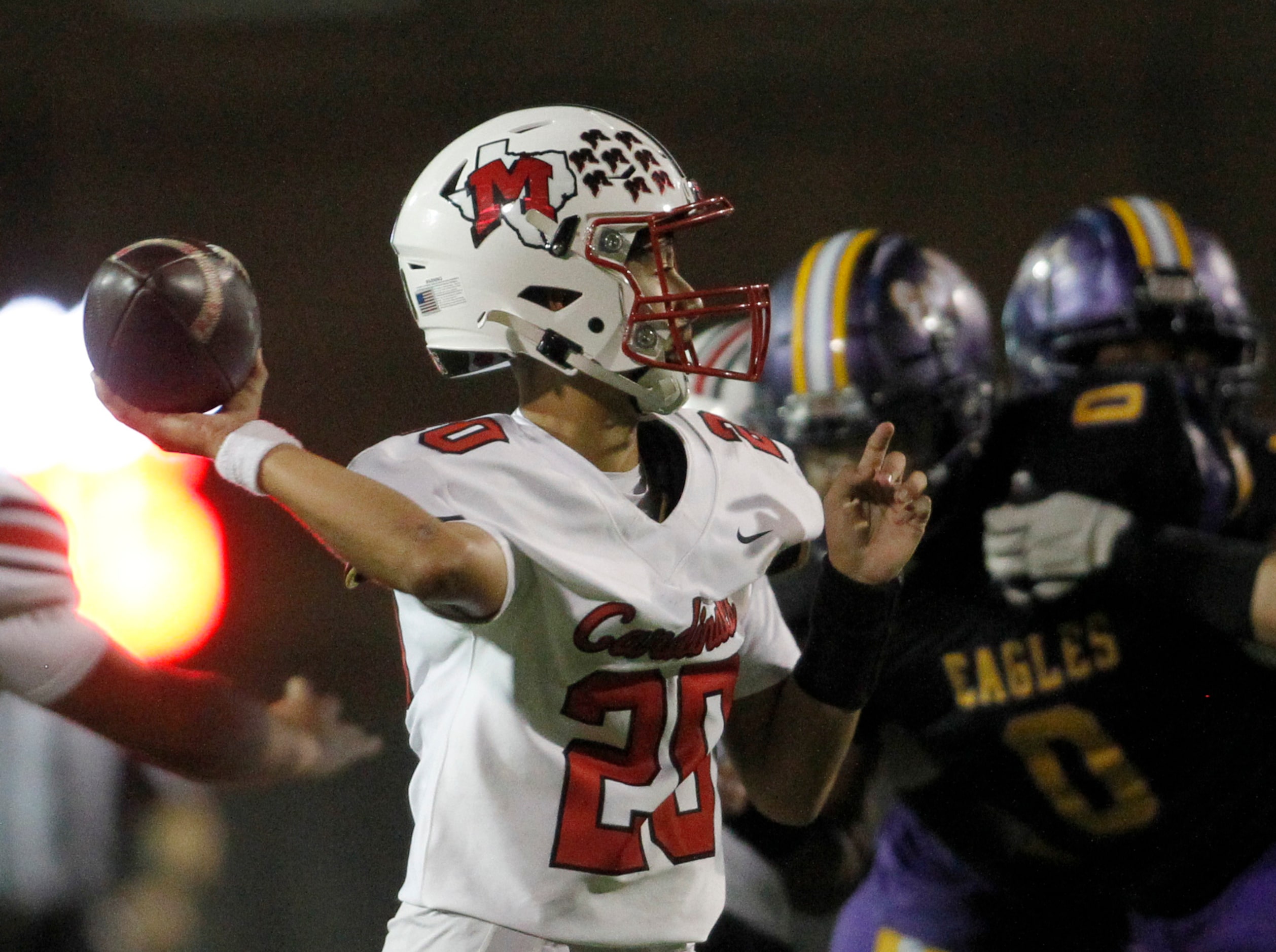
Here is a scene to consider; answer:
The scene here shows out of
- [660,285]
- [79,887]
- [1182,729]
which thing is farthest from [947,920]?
[79,887]

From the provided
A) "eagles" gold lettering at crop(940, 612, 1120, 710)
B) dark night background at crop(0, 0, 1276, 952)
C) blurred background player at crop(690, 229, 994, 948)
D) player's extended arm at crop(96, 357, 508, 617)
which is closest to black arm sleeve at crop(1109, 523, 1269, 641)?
"eagles" gold lettering at crop(940, 612, 1120, 710)

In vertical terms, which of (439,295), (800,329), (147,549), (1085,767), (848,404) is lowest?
(147,549)

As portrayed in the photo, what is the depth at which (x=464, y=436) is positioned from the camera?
1561 millimetres

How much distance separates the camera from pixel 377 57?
6352 millimetres

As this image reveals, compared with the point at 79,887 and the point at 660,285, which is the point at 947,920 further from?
the point at 79,887

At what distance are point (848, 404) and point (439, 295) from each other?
131 centimetres

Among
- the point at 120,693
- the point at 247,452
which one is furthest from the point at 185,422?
the point at 120,693

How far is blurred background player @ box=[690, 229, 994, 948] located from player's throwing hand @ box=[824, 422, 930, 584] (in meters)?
0.97

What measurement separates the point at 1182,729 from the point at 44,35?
229 inches

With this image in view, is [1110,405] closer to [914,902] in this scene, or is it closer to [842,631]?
[914,902]

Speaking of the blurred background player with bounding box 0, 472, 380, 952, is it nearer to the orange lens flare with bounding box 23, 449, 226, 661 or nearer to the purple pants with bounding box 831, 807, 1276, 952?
the purple pants with bounding box 831, 807, 1276, 952

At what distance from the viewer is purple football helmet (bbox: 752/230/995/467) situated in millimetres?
2838

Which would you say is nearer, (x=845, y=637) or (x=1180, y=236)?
(x=845, y=637)

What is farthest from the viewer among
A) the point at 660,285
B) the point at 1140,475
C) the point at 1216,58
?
the point at 1216,58
